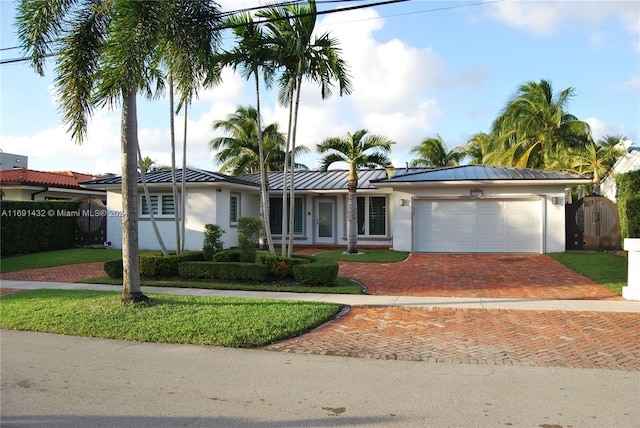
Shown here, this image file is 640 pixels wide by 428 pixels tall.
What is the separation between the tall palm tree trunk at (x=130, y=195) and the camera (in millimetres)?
8812

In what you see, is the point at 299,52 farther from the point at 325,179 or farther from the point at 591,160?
the point at 591,160

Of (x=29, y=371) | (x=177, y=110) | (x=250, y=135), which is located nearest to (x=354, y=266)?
(x=177, y=110)

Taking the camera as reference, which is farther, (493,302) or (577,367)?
(493,302)

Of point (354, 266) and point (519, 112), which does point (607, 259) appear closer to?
point (354, 266)

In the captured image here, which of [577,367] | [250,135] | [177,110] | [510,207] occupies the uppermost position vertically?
[250,135]

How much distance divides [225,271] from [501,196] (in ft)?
39.1

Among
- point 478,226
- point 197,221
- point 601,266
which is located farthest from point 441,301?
point 197,221

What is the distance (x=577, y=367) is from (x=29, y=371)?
642cm

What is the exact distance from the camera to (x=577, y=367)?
19.2 feet

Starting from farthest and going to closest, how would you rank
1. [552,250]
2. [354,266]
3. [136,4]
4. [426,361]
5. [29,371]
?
1. [552,250]
2. [354,266]
3. [136,4]
4. [426,361]
5. [29,371]

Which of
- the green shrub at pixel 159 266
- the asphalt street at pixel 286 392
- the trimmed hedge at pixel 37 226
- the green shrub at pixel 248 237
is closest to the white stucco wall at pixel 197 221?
the trimmed hedge at pixel 37 226

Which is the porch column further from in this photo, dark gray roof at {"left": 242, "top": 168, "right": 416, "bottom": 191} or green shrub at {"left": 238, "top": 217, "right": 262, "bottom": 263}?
dark gray roof at {"left": 242, "top": 168, "right": 416, "bottom": 191}

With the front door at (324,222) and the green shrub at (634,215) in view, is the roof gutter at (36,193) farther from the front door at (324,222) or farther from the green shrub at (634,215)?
the green shrub at (634,215)

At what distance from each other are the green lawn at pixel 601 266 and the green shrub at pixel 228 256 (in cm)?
926
